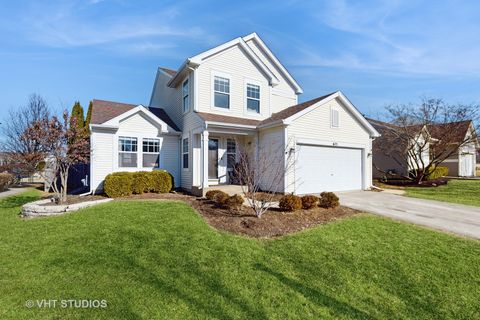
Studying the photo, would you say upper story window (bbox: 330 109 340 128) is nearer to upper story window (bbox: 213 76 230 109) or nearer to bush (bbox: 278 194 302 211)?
upper story window (bbox: 213 76 230 109)

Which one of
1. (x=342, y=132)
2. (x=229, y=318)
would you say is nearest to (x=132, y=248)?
(x=229, y=318)

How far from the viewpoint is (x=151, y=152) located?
13.1 metres

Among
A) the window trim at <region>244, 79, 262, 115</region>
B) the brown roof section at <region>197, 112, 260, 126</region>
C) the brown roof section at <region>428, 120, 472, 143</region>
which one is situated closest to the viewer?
the brown roof section at <region>197, 112, 260, 126</region>

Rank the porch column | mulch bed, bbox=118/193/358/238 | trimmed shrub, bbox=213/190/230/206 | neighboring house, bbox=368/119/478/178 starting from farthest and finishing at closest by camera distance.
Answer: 1. neighboring house, bbox=368/119/478/178
2. the porch column
3. trimmed shrub, bbox=213/190/230/206
4. mulch bed, bbox=118/193/358/238

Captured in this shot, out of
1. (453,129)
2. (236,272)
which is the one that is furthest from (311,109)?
(453,129)

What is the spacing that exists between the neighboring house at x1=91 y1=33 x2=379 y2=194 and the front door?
54 millimetres

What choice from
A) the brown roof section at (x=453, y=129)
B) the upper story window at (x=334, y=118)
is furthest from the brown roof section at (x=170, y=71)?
the brown roof section at (x=453, y=129)

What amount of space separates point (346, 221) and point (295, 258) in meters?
3.06

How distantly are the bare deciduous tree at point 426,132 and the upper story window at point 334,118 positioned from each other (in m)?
9.53

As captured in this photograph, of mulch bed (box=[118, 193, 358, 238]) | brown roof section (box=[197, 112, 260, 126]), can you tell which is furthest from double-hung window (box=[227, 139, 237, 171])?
mulch bed (box=[118, 193, 358, 238])

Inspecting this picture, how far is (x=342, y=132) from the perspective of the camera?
13.5m

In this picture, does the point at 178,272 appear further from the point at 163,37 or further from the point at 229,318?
the point at 163,37

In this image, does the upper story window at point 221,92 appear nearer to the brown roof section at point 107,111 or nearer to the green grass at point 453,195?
the brown roof section at point 107,111

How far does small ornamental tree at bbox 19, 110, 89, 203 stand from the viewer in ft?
29.5
